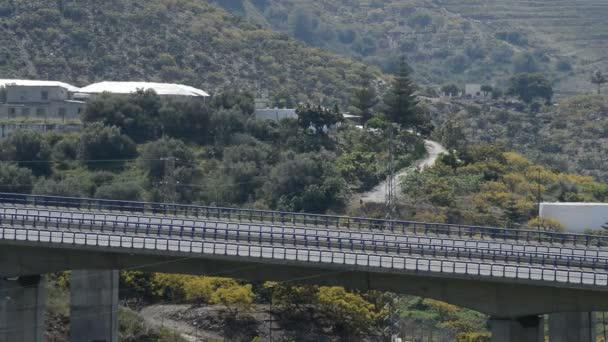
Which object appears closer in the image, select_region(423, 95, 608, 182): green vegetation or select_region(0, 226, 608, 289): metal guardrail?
select_region(0, 226, 608, 289): metal guardrail

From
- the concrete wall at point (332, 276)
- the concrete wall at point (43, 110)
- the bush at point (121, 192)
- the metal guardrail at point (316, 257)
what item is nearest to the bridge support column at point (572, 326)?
the concrete wall at point (332, 276)

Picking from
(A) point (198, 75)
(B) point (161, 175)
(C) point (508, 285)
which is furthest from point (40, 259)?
(A) point (198, 75)

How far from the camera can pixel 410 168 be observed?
13650cm

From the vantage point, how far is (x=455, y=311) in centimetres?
10300

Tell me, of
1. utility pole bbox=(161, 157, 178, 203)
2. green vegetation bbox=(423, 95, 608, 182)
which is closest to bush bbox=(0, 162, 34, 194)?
utility pole bbox=(161, 157, 178, 203)

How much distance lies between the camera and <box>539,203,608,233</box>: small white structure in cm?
11694

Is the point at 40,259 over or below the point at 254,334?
over

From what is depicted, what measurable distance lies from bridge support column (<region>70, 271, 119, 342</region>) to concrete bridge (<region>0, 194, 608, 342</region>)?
0.05 metres

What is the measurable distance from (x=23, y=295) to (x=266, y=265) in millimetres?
13425

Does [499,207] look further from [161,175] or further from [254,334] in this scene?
[254,334]

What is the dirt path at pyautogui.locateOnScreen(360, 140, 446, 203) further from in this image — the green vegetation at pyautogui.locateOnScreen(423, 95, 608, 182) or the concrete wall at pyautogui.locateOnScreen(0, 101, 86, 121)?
the concrete wall at pyautogui.locateOnScreen(0, 101, 86, 121)

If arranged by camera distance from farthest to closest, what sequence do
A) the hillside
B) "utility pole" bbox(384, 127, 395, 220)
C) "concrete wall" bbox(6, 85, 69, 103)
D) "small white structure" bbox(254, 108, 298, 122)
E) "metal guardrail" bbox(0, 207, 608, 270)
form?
the hillside < "small white structure" bbox(254, 108, 298, 122) < "concrete wall" bbox(6, 85, 69, 103) < "utility pole" bbox(384, 127, 395, 220) < "metal guardrail" bbox(0, 207, 608, 270)

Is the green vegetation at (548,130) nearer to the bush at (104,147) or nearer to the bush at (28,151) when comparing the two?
the bush at (104,147)

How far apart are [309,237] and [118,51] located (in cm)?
10826
